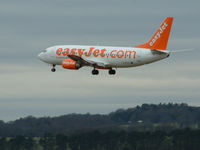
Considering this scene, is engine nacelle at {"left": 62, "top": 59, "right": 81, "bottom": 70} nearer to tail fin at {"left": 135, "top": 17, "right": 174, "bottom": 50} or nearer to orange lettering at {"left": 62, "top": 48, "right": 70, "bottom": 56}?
orange lettering at {"left": 62, "top": 48, "right": 70, "bottom": 56}

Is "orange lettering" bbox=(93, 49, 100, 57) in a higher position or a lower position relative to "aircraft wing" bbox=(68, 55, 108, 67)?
higher

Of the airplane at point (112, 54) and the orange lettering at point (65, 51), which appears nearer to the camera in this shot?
the airplane at point (112, 54)

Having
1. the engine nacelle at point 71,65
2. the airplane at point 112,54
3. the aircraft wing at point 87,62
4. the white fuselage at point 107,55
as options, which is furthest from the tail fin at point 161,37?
the engine nacelle at point 71,65

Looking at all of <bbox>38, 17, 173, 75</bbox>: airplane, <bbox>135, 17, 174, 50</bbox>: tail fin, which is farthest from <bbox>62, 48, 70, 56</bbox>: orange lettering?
<bbox>135, 17, 174, 50</bbox>: tail fin

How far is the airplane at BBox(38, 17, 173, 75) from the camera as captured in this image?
171 metres

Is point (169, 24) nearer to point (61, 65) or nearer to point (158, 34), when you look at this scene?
point (158, 34)

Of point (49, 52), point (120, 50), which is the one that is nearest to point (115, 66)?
point (120, 50)

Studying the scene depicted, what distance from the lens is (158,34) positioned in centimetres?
17400

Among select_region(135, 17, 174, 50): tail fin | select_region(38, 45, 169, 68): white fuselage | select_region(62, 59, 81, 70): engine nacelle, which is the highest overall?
select_region(135, 17, 174, 50): tail fin

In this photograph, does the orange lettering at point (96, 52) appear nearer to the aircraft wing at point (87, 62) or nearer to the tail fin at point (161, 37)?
the aircraft wing at point (87, 62)

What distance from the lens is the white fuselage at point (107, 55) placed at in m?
170

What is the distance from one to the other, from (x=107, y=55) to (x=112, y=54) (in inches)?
46.4

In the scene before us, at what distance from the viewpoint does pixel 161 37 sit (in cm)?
17338

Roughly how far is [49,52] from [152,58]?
71.6 feet
